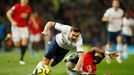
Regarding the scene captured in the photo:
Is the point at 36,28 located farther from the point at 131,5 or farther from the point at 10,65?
the point at 10,65

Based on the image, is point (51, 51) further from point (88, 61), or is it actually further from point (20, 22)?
point (20, 22)

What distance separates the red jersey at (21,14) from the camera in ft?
75.5

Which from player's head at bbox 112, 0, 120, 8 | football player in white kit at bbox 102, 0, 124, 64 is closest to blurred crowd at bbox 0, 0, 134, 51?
football player in white kit at bbox 102, 0, 124, 64

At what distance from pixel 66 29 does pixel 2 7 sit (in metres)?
19.3

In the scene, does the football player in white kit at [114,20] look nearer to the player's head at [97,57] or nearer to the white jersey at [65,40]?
the white jersey at [65,40]

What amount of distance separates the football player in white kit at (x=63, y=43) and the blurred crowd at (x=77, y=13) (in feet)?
53.1

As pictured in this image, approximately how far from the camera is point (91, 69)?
15906mm

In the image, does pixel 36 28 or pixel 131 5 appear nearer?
pixel 36 28

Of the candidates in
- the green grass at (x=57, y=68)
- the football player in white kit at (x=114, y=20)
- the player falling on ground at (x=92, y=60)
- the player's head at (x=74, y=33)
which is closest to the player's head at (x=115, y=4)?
the football player in white kit at (x=114, y=20)

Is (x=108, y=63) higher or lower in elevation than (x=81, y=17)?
lower

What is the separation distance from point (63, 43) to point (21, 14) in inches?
267

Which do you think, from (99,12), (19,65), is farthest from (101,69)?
(99,12)

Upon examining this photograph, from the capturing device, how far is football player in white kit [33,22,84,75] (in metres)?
15.6

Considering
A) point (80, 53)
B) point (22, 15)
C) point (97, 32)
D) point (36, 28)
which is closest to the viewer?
point (80, 53)
